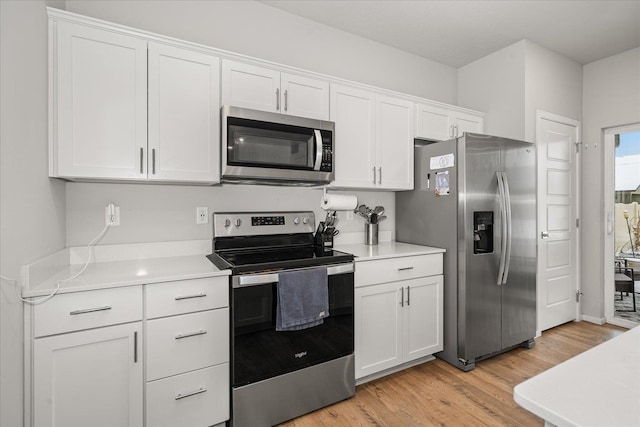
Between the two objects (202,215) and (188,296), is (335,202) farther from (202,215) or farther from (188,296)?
(188,296)

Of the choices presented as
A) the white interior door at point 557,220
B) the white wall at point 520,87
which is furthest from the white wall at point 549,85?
the white interior door at point 557,220

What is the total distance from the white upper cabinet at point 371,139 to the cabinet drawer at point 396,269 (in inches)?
25.3

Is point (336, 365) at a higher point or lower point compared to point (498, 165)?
lower

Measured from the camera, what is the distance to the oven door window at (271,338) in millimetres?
A: 1746

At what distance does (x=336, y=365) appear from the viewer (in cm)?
206

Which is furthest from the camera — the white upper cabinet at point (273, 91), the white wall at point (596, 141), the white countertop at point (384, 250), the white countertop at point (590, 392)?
the white wall at point (596, 141)

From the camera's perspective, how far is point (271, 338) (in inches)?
71.6

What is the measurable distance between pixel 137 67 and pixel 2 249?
3.70 ft

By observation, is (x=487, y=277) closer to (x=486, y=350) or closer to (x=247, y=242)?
(x=486, y=350)

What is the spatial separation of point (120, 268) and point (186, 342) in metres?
0.56

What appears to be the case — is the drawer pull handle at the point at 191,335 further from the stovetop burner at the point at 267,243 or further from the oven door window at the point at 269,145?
the oven door window at the point at 269,145

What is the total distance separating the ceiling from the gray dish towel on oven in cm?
213

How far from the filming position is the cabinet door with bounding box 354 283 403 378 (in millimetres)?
2223

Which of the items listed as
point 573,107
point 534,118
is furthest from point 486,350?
point 573,107
